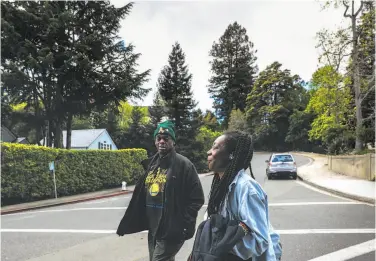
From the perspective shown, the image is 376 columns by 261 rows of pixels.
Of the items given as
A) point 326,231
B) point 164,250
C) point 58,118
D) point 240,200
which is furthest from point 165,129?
point 58,118

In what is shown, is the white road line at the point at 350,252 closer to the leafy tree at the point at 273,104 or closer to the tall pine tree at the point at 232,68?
the leafy tree at the point at 273,104

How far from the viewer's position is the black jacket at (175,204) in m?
3.29

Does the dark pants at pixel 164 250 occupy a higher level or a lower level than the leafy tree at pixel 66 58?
lower

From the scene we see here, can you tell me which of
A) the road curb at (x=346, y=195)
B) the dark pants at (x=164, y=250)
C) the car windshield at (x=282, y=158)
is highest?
the dark pants at (x=164, y=250)

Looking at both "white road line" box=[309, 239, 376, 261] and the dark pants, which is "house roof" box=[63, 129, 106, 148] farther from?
the dark pants

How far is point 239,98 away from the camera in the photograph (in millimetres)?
80562

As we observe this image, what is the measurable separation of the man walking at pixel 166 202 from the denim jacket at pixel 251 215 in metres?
1.15

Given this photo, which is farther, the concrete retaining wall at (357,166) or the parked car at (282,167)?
the parked car at (282,167)

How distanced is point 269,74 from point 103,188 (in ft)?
181

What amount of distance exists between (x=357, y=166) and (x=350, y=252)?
16.0 metres

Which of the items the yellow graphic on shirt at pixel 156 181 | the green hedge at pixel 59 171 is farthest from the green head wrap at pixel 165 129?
the green hedge at pixel 59 171

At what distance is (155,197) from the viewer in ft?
11.2

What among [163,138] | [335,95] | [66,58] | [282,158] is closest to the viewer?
[163,138]

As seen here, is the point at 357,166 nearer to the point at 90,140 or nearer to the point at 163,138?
the point at 163,138
